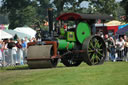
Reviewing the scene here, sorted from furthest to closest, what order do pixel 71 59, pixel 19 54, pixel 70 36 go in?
pixel 19 54, pixel 71 59, pixel 70 36

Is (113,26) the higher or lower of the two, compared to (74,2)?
lower

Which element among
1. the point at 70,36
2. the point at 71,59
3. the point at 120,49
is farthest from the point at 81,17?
the point at 120,49

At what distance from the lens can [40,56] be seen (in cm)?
1598

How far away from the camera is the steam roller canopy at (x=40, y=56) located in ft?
52.4

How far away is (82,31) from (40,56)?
8.46 ft

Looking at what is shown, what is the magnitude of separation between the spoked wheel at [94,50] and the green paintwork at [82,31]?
0.93 ft

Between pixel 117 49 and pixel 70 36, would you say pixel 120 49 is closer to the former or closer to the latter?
pixel 117 49

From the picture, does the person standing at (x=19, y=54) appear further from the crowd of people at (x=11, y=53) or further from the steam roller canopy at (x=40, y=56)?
the steam roller canopy at (x=40, y=56)

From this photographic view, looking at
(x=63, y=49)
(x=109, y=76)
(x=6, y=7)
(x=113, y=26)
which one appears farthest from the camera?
(x=6, y=7)

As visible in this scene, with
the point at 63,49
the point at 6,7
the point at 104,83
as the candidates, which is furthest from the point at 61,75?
the point at 6,7

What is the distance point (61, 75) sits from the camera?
11.8m

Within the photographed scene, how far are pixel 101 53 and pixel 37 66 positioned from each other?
11.6 feet

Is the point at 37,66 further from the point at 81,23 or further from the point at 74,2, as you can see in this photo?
the point at 74,2

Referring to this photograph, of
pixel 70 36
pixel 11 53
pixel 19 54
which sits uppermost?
pixel 70 36
